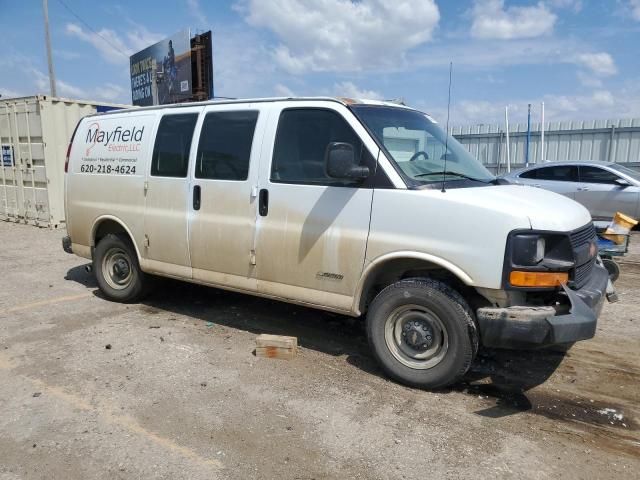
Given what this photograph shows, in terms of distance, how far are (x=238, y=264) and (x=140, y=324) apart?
1468mm

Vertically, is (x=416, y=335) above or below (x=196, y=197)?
below

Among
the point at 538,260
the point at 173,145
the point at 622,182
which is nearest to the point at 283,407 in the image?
the point at 538,260

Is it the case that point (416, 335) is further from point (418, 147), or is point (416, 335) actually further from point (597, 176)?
point (597, 176)

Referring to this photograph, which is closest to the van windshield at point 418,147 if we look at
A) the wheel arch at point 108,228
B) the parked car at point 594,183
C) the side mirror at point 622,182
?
the wheel arch at point 108,228

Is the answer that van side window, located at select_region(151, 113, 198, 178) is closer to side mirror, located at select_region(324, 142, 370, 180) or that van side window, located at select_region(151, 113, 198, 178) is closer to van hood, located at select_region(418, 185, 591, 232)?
side mirror, located at select_region(324, 142, 370, 180)

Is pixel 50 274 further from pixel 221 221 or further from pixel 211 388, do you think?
pixel 211 388

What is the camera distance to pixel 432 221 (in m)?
3.75

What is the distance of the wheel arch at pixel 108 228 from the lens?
5.77 m

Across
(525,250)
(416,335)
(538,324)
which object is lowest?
(416,335)

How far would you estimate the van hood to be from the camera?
3.52 meters

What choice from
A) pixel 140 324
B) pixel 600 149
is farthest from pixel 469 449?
pixel 600 149

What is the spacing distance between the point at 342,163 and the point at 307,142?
672mm

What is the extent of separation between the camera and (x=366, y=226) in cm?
405

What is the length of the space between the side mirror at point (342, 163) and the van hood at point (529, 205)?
0.70 m
